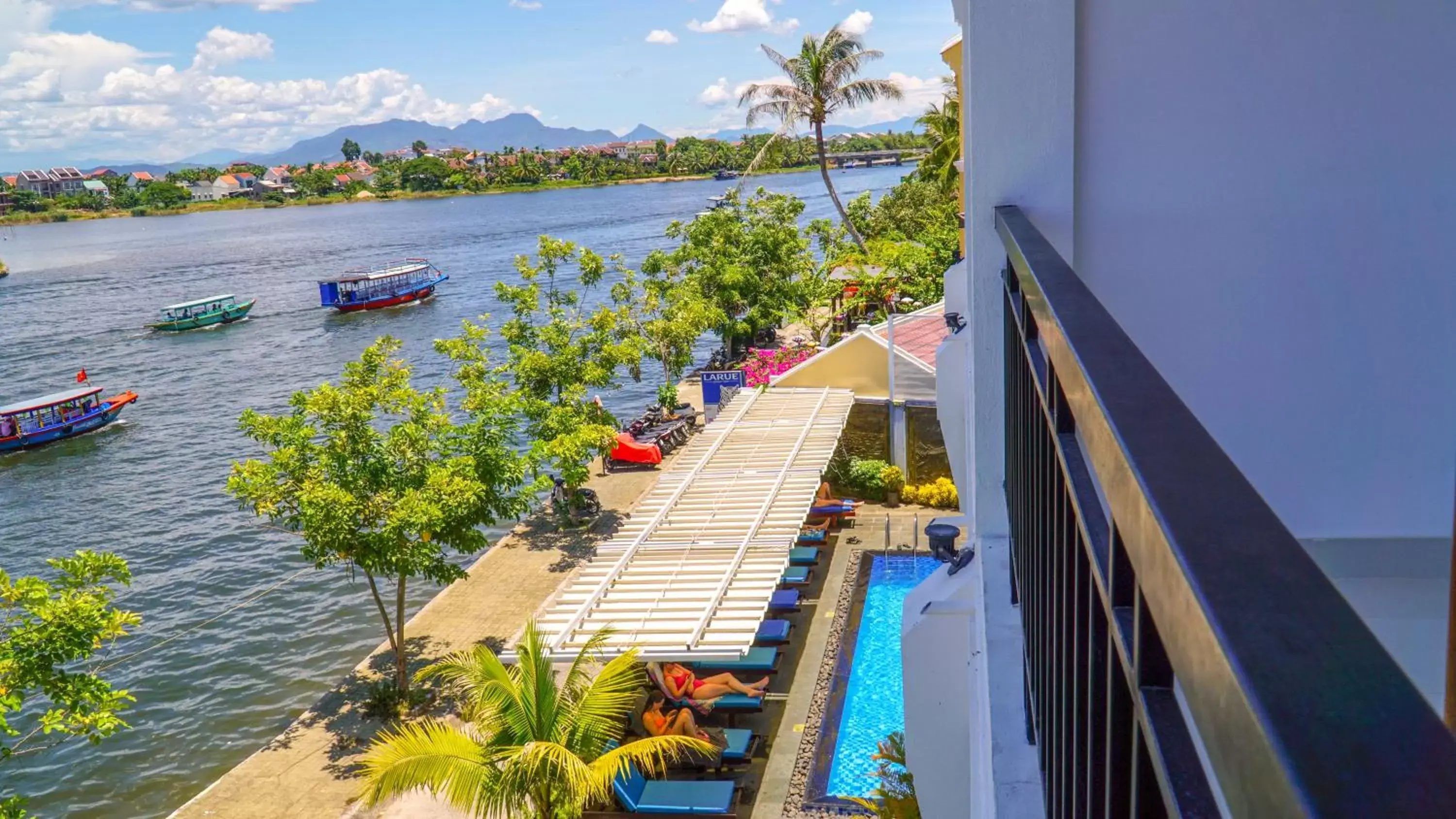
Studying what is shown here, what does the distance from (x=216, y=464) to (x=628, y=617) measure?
25.5 meters

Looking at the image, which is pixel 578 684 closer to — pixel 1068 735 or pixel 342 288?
pixel 1068 735

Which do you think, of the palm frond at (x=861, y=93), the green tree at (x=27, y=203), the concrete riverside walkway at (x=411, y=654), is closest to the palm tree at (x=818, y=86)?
the palm frond at (x=861, y=93)

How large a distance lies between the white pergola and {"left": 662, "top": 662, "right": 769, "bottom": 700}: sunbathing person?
99cm

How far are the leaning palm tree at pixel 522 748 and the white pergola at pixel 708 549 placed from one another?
5.71ft

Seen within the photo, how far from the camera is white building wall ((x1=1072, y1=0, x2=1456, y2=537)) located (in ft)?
12.4

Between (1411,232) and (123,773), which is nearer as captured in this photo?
(1411,232)

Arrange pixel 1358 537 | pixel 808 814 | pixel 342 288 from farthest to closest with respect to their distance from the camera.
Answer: pixel 342 288
pixel 808 814
pixel 1358 537

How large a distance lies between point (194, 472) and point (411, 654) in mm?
20027

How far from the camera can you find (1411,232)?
3.87 metres

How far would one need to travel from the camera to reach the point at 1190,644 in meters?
0.86

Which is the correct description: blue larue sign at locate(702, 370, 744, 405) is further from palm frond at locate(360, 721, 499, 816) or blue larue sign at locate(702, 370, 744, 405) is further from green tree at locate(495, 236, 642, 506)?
palm frond at locate(360, 721, 499, 816)

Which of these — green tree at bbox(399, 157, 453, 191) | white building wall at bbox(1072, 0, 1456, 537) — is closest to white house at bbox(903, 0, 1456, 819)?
Answer: white building wall at bbox(1072, 0, 1456, 537)

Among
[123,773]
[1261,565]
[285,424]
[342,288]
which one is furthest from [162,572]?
[342,288]

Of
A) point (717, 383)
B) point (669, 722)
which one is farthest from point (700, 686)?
point (717, 383)
